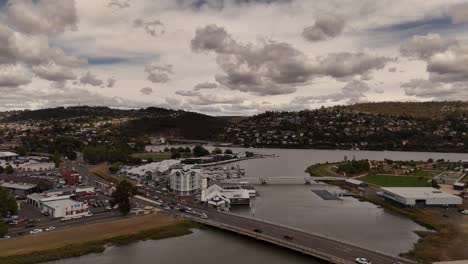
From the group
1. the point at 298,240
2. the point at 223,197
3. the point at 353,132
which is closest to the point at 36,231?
the point at 223,197

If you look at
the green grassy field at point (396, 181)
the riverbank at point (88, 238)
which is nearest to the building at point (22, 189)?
the riverbank at point (88, 238)

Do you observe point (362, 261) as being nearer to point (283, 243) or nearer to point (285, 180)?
point (283, 243)

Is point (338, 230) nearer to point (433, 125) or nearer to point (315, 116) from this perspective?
point (433, 125)

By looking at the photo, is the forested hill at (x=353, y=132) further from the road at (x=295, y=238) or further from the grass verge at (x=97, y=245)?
the grass verge at (x=97, y=245)

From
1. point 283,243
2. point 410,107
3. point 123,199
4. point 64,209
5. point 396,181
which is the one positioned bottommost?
point 283,243

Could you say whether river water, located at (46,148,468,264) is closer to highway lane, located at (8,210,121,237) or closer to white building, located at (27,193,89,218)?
highway lane, located at (8,210,121,237)

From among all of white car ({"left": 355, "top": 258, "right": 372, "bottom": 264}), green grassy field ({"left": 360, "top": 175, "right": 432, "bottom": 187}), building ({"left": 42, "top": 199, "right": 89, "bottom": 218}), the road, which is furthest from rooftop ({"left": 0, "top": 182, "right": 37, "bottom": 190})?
green grassy field ({"left": 360, "top": 175, "right": 432, "bottom": 187})

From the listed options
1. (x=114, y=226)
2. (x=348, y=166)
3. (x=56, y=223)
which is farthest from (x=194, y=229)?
(x=348, y=166)
